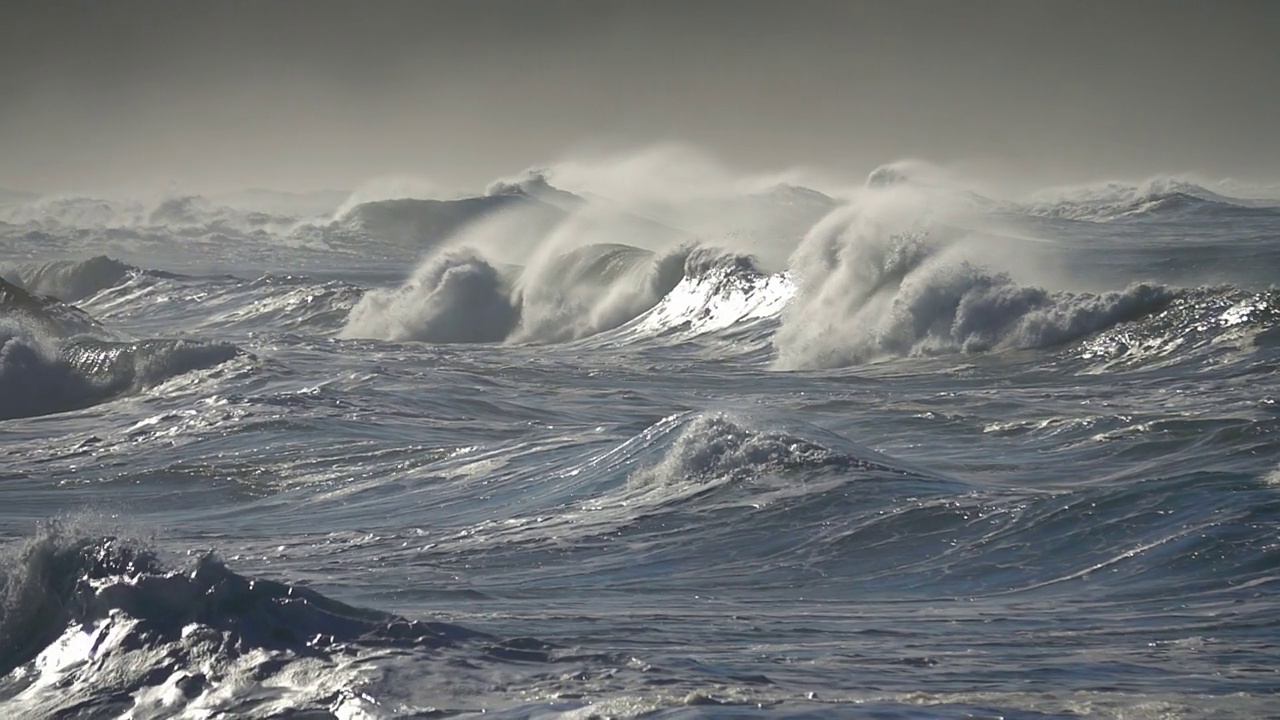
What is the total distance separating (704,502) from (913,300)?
11.6 m

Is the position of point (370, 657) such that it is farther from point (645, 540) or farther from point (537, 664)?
point (645, 540)

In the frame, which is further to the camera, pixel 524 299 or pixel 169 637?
pixel 524 299

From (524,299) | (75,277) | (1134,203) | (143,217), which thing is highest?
(143,217)

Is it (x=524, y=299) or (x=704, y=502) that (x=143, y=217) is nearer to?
(x=524, y=299)

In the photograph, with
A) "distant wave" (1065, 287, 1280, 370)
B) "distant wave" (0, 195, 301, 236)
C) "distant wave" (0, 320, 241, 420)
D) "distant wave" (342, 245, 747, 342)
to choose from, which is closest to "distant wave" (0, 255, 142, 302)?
"distant wave" (342, 245, 747, 342)

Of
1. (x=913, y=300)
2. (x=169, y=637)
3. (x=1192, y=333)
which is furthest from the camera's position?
(x=913, y=300)

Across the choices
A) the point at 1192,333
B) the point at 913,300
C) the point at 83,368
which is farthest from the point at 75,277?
the point at 1192,333

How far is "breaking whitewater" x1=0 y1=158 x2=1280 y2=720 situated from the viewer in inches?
233

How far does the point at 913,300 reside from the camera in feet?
68.1

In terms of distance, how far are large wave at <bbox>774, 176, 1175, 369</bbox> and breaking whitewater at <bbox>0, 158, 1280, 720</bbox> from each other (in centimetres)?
6

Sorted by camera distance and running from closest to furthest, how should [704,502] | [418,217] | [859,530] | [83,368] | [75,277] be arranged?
[859,530]
[704,502]
[83,368]
[75,277]
[418,217]

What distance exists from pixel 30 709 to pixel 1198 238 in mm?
32581

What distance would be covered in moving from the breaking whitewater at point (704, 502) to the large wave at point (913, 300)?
0.21ft

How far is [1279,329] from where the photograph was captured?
1631 cm
